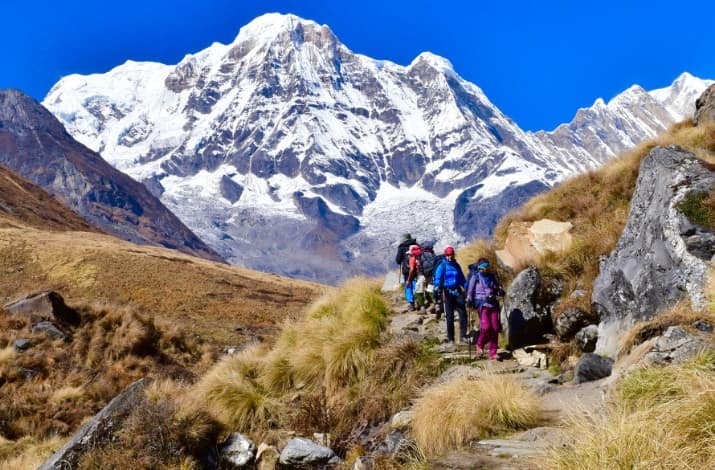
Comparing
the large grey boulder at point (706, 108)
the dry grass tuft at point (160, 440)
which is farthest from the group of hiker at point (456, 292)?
the large grey boulder at point (706, 108)

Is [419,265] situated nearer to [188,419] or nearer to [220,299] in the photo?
[188,419]

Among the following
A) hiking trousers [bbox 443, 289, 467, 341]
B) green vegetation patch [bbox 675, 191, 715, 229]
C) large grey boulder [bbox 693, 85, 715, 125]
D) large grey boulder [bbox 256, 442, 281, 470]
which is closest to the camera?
large grey boulder [bbox 256, 442, 281, 470]

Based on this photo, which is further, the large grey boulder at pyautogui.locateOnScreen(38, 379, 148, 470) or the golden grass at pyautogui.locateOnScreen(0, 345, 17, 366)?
the golden grass at pyautogui.locateOnScreen(0, 345, 17, 366)

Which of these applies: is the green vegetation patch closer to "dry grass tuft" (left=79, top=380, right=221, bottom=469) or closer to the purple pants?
the purple pants

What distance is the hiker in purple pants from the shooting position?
9773 millimetres

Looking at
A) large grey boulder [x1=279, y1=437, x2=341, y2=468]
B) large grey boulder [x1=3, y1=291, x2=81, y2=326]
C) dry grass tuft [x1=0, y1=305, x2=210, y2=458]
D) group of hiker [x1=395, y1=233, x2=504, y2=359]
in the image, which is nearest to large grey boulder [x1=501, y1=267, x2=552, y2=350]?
group of hiker [x1=395, y1=233, x2=504, y2=359]

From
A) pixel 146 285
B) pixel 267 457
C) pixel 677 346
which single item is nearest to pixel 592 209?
pixel 677 346

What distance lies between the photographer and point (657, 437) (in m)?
4.00

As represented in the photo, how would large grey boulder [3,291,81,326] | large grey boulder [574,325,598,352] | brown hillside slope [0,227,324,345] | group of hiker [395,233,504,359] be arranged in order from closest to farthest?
1. large grey boulder [574,325,598,352]
2. group of hiker [395,233,504,359]
3. large grey boulder [3,291,81,326]
4. brown hillside slope [0,227,324,345]

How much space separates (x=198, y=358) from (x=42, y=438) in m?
8.92

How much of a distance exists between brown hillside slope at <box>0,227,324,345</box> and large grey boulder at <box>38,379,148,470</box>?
53.9ft

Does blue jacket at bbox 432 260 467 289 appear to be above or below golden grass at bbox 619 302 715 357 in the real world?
above

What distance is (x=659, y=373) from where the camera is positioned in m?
5.16

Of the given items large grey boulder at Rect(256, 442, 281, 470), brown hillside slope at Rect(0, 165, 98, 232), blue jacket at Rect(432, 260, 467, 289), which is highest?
brown hillside slope at Rect(0, 165, 98, 232)
